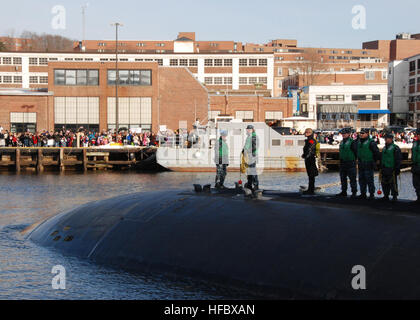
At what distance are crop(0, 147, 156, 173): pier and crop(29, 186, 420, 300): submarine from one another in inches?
1381

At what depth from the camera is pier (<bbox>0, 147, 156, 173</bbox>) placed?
52312mm

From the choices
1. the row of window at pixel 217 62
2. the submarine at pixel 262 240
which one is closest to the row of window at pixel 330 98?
the row of window at pixel 217 62

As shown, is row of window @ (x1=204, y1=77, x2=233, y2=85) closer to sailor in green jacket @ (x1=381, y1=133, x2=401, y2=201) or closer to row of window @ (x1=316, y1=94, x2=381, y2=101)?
row of window @ (x1=316, y1=94, x2=381, y2=101)

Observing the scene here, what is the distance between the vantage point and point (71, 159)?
176 feet

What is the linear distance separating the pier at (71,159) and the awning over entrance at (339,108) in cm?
4651

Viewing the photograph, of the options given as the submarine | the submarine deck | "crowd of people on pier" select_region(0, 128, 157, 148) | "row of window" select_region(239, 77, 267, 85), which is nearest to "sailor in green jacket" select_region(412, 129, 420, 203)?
the submarine deck

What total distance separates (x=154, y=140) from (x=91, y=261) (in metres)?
42.0

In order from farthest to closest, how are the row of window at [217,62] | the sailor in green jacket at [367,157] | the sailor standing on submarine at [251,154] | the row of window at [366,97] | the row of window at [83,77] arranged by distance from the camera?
the row of window at [217,62] → the row of window at [366,97] → the row of window at [83,77] → the sailor standing on submarine at [251,154] → the sailor in green jacket at [367,157]

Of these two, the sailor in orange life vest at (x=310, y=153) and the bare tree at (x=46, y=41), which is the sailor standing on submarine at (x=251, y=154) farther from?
the bare tree at (x=46, y=41)

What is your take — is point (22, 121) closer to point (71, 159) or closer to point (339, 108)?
point (71, 159)

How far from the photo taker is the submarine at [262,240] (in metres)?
11.2

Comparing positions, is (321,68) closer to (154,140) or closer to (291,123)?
(291,123)

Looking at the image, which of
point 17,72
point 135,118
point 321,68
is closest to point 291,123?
point 135,118
